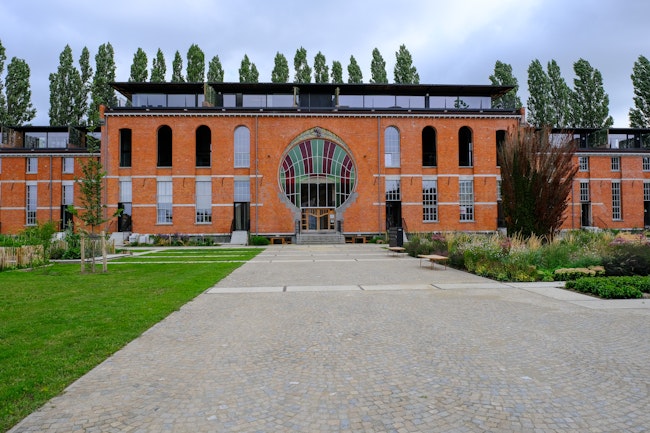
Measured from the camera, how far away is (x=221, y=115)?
116 ft

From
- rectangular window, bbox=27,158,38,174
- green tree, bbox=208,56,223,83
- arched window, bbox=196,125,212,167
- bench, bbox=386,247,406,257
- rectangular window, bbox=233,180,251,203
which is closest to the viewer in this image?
bench, bbox=386,247,406,257

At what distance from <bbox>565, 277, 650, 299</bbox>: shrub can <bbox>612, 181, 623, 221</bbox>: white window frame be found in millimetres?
39526

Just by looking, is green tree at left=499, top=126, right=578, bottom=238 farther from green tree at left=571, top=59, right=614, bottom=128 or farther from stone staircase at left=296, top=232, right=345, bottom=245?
green tree at left=571, top=59, right=614, bottom=128

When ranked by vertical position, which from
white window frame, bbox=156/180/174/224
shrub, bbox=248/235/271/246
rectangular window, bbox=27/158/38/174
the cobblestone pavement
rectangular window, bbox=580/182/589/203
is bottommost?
the cobblestone pavement

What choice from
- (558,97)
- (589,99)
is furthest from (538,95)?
(589,99)

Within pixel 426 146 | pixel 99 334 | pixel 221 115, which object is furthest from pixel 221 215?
pixel 99 334

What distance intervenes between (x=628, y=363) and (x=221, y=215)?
33.1 metres

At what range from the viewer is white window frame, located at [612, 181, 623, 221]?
42.5 meters

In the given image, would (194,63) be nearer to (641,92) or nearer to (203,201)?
(203,201)

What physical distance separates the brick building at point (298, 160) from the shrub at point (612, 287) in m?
24.8

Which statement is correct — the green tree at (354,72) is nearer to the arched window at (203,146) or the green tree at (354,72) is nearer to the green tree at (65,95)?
the arched window at (203,146)

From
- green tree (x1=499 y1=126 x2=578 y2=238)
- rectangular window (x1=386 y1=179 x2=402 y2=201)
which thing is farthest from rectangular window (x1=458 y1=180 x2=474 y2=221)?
green tree (x1=499 y1=126 x2=578 y2=238)

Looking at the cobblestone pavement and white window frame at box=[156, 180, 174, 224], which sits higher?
white window frame at box=[156, 180, 174, 224]

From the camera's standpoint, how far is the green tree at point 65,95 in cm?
4941
